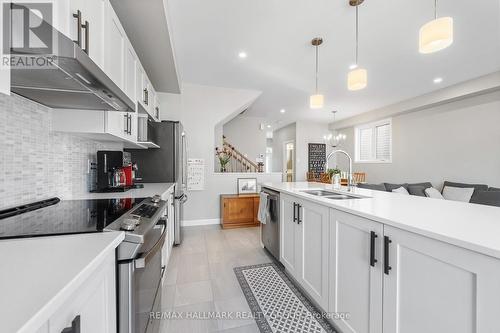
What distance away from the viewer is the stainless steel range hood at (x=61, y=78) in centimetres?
80

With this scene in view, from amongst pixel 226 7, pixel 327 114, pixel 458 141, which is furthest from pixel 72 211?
pixel 327 114

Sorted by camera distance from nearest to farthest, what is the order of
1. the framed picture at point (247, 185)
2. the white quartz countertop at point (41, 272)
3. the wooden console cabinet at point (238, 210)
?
the white quartz countertop at point (41, 272)
the wooden console cabinet at point (238, 210)
the framed picture at point (247, 185)

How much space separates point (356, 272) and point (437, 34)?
1.77 meters

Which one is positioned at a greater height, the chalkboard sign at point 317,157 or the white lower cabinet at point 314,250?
the chalkboard sign at point 317,157

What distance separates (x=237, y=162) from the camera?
5910mm

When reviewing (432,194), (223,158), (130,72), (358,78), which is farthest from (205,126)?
(432,194)

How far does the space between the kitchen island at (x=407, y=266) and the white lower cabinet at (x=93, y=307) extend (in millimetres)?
1247

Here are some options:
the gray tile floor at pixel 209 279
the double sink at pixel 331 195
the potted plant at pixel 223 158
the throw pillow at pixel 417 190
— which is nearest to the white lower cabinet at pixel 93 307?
the gray tile floor at pixel 209 279

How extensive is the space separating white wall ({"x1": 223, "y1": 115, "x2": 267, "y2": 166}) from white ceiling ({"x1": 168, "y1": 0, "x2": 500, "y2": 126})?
9.03ft

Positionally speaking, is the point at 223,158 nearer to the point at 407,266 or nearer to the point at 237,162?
the point at 237,162

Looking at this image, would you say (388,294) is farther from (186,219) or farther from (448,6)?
(186,219)

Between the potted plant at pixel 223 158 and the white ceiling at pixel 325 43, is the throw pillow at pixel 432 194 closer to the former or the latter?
Answer: the white ceiling at pixel 325 43

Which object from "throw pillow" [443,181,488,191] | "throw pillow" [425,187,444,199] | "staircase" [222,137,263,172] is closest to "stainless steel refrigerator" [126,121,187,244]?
"staircase" [222,137,263,172]

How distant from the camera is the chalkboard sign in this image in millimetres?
7637
